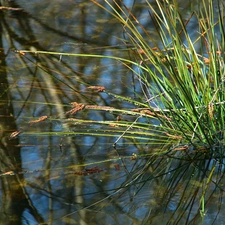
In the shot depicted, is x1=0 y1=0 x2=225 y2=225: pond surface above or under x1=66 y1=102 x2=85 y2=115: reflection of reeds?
under

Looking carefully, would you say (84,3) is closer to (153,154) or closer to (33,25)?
(33,25)

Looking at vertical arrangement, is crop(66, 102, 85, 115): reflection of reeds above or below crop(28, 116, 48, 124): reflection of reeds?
above

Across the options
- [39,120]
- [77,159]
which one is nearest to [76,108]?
[39,120]

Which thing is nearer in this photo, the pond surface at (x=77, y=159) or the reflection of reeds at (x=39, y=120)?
the pond surface at (x=77, y=159)

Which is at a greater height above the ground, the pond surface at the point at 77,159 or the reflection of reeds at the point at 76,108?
the reflection of reeds at the point at 76,108

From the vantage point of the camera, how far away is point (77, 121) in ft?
9.23

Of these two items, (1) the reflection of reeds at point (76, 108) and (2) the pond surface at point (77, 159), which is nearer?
(2) the pond surface at point (77, 159)

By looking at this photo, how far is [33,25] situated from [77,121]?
1.62m

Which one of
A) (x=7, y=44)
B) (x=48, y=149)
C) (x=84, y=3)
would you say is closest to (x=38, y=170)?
(x=48, y=149)

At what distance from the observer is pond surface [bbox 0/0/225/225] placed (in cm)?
219

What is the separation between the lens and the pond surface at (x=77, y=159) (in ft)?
7.19

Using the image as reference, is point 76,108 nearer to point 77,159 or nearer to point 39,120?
point 39,120

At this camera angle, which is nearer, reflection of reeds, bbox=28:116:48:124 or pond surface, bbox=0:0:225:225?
pond surface, bbox=0:0:225:225

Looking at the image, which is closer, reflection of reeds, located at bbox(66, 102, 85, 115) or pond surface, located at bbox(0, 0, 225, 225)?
pond surface, located at bbox(0, 0, 225, 225)
